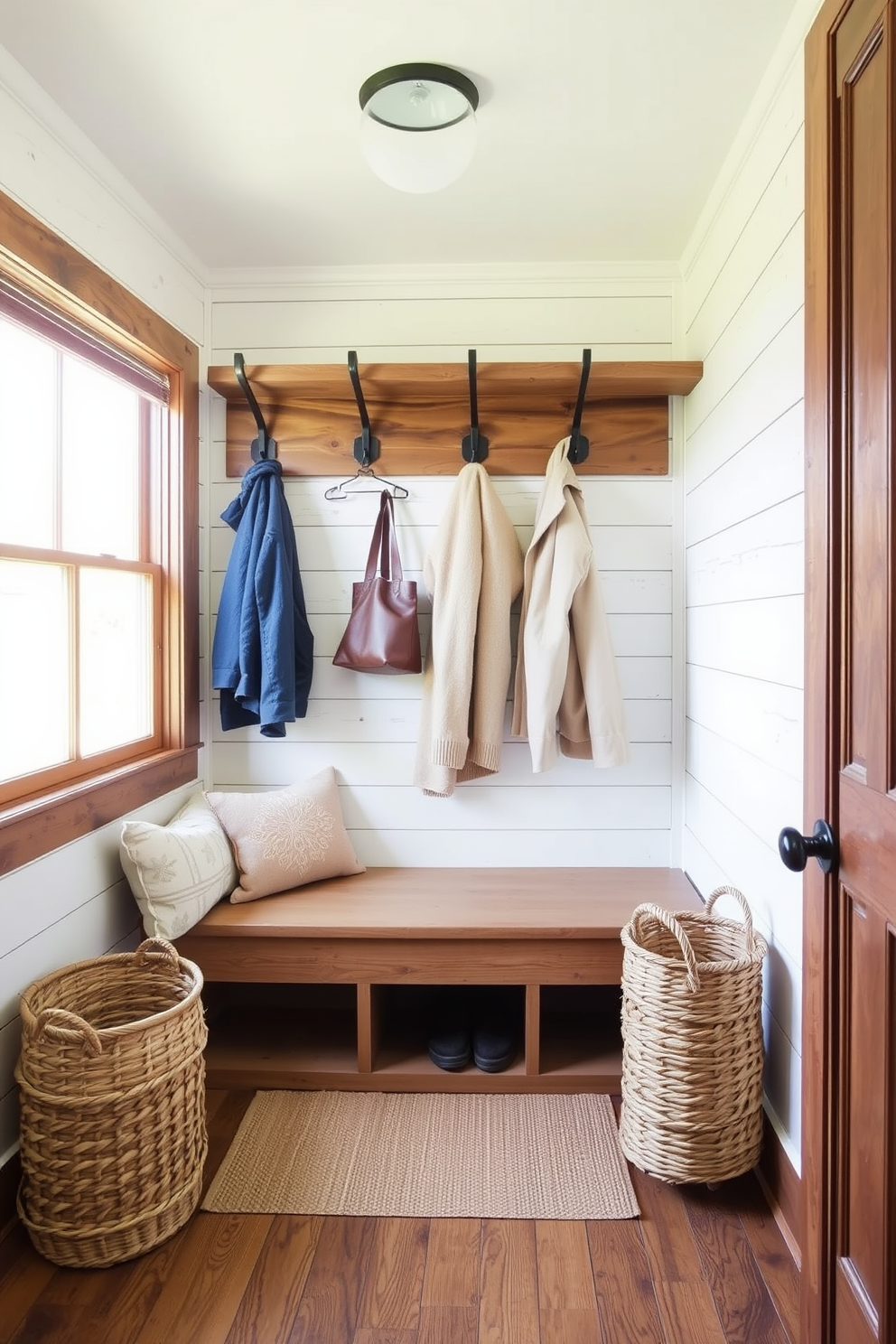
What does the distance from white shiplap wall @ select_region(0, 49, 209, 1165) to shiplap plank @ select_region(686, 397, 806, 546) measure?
1.63 meters

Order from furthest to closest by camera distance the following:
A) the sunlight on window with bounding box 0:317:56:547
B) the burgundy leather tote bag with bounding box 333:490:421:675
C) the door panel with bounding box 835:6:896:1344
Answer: the burgundy leather tote bag with bounding box 333:490:421:675, the sunlight on window with bounding box 0:317:56:547, the door panel with bounding box 835:6:896:1344

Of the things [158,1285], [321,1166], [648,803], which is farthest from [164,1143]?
[648,803]

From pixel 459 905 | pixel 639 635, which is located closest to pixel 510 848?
pixel 459 905

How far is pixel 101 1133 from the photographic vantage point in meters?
1.46

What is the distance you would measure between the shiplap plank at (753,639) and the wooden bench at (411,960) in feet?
2.33

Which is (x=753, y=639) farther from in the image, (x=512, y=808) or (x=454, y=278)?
(x=454, y=278)

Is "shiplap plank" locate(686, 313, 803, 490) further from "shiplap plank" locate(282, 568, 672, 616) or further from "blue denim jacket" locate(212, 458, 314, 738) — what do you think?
"blue denim jacket" locate(212, 458, 314, 738)

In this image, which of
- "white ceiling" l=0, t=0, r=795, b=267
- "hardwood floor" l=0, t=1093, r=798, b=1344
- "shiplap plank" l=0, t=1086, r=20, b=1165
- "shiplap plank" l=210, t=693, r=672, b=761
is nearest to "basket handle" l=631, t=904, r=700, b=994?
"hardwood floor" l=0, t=1093, r=798, b=1344

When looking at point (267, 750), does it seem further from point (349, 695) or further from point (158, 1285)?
point (158, 1285)

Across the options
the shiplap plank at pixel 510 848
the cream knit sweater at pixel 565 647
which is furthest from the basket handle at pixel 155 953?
the cream knit sweater at pixel 565 647

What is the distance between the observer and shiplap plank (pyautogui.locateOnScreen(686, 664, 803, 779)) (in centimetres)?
152

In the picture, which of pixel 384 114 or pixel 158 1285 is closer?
pixel 158 1285

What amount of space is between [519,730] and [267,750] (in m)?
0.83

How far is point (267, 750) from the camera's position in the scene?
2.48 metres
